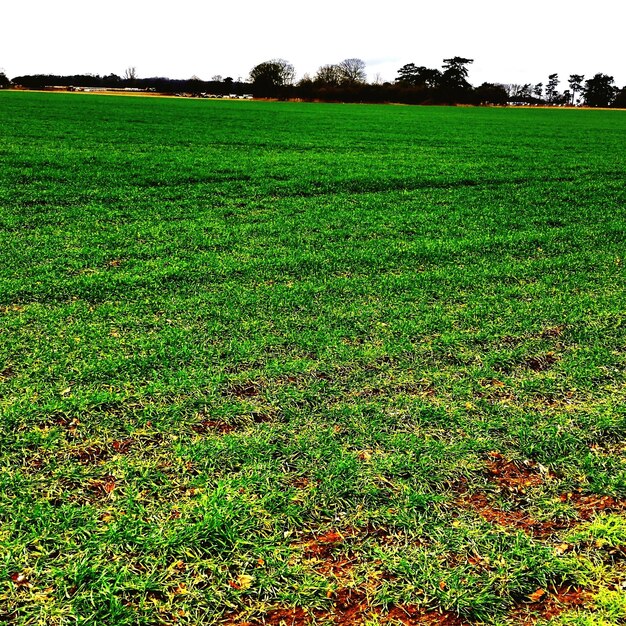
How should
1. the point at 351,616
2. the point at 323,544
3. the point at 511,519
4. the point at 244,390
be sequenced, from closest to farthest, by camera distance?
the point at 351,616
the point at 323,544
the point at 511,519
the point at 244,390

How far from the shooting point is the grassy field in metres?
2.58

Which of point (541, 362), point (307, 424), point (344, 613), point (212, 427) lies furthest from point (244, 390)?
point (541, 362)

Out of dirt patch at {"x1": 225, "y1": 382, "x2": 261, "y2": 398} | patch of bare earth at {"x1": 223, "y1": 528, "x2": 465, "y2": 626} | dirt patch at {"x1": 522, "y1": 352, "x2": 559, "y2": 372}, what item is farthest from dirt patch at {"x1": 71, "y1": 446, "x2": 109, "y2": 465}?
dirt patch at {"x1": 522, "y1": 352, "x2": 559, "y2": 372}

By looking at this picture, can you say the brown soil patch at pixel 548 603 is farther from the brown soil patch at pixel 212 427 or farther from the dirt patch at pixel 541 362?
the dirt patch at pixel 541 362

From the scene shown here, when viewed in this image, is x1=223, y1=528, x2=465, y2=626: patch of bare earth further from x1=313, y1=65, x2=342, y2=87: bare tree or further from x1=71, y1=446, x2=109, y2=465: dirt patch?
x1=313, y1=65, x2=342, y2=87: bare tree

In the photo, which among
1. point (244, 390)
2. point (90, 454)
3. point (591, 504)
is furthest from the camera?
point (244, 390)

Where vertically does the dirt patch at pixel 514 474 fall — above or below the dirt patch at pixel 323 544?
above

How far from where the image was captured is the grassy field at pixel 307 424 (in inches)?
102

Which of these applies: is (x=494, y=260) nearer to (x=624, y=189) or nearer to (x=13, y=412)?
(x=13, y=412)

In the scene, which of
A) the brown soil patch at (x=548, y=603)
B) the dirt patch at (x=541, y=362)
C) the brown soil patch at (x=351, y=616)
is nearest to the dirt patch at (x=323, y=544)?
the brown soil patch at (x=351, y=616)

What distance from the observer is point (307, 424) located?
12.3 ft

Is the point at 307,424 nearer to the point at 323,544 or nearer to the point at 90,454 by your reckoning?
the point at 323,544

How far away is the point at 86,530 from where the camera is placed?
280 centimetres

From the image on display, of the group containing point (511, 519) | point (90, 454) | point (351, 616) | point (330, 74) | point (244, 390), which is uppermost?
point (330, 74)
